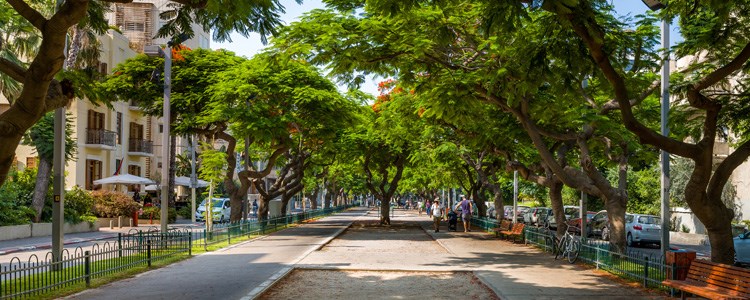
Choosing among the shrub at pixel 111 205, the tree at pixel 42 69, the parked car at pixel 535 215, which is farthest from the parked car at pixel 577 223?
the tree at pixel 42 69

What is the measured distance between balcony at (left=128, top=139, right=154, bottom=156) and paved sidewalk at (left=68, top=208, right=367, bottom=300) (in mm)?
29675

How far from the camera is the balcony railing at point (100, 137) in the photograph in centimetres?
4256

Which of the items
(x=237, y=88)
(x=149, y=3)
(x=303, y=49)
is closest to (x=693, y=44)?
(x=303, y=49)

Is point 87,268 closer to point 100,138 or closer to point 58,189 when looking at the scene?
point 58,189

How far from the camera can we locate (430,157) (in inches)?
1273

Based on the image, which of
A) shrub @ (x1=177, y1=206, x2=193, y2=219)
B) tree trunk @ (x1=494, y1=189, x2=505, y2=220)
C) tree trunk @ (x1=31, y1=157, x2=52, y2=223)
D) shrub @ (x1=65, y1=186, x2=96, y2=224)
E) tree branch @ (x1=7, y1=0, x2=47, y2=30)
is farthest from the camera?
shrub @ (x1=177, y1=206, x2=193, y2=219)

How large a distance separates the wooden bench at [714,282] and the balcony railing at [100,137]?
37.4m

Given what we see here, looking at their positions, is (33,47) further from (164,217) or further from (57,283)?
(57,283)

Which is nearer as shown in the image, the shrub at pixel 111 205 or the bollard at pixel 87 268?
the bollard at pixel 87 268

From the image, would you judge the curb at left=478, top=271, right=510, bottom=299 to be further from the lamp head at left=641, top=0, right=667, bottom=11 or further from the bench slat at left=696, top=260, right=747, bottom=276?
the lamp head at left=641, top=0, right=667, bottom=11

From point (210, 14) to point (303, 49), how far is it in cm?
520

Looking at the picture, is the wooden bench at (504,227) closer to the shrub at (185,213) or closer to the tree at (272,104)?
the tree at (272,104)

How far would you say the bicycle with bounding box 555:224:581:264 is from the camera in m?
18.3

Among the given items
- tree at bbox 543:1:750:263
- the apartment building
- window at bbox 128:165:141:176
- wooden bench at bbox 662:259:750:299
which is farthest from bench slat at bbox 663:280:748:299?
window at bbox 128:165:141:176
